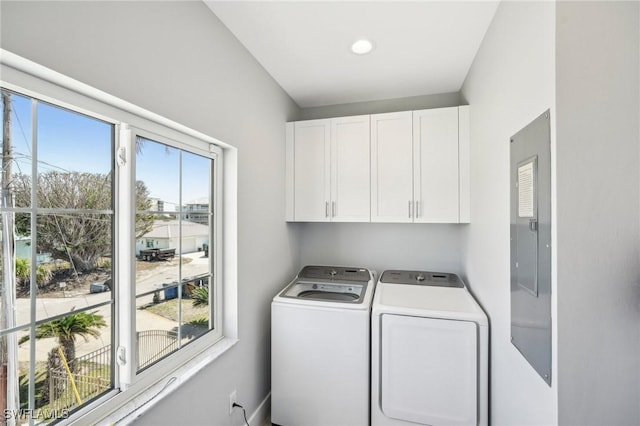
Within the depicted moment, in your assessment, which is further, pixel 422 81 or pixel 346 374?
pixel 422 81

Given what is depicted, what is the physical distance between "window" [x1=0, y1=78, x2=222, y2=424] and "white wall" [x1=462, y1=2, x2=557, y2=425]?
1531 millimetres

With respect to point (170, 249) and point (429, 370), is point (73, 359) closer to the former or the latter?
point (170, 249)

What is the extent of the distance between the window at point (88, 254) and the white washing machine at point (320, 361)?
639 mm

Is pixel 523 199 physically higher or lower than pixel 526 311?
higher

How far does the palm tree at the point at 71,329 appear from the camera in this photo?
870 millimetres

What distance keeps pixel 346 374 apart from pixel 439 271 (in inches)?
49.7

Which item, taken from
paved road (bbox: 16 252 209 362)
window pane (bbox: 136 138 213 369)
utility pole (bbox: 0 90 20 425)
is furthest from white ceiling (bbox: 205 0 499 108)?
paved road (bbox: 16 252 209 362)

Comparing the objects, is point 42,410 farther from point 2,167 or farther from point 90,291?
point 2,167

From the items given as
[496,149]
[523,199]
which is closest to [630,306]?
[523,199]

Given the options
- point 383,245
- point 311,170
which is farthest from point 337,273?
point 311,170

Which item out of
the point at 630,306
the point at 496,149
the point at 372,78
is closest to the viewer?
the point at 630,306

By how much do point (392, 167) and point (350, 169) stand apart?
1.15ft

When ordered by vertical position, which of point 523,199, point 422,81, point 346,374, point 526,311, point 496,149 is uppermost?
point 422,81

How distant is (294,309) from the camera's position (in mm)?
1875
